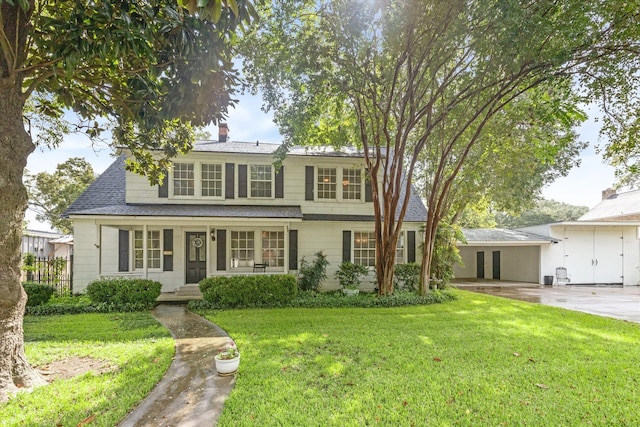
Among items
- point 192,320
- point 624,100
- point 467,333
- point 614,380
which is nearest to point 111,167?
point 192,320

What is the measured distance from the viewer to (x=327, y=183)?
12352mm

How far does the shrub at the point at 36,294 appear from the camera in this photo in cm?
823

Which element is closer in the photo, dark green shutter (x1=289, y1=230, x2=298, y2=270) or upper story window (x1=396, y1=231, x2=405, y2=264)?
dark green shutter (x1=289, y1=230, x2=298, y2=270)

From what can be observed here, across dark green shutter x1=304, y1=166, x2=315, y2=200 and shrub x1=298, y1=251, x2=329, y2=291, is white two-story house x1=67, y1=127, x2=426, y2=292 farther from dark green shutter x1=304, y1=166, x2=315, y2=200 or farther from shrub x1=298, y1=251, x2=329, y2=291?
shrub x1=298, y1=251, x2=329, y2=291

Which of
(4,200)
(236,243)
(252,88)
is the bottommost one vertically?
(236,243)

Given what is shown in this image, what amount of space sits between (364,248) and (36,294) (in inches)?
411

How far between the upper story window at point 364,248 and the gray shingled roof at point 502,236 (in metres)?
6.37

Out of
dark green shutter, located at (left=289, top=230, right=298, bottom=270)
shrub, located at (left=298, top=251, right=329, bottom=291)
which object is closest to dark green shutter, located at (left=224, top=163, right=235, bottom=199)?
dark green shutter, located at (left=289, top=230, right=298, bottom=270)

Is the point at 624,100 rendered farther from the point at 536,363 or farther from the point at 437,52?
the point at 536,363

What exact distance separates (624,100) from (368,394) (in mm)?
9325

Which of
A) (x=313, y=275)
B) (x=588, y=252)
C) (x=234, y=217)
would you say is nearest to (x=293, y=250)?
(x=313, y=275)

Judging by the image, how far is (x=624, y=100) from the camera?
24.4 ft

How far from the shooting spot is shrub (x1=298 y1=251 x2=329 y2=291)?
10914 mm

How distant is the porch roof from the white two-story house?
0.11 feet
